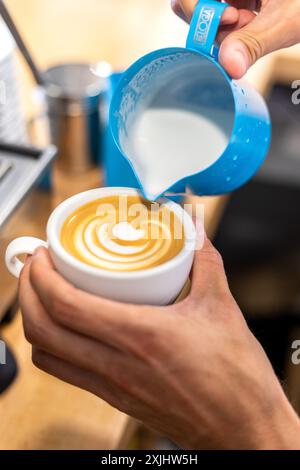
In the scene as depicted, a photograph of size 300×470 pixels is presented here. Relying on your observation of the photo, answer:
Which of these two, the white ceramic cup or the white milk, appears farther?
the white milk

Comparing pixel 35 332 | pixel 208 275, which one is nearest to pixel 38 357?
pixel 35 332

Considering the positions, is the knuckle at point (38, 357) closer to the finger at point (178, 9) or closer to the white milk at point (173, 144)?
the white milk at point (173, 144)

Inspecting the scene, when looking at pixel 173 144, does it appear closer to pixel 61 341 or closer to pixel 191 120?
pixel 191 120

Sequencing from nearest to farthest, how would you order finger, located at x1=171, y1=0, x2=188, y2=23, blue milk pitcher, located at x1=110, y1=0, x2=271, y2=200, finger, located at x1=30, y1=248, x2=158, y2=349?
1. finger, located at x1=30, y1=248, x2=158, y2=349
2. blue milk pitcher, located at x1=110, y1=0, x2=271, y2=200
3. finger, located at x1=171, y1=0, x2=188, y2=23

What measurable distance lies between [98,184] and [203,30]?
1.28ft

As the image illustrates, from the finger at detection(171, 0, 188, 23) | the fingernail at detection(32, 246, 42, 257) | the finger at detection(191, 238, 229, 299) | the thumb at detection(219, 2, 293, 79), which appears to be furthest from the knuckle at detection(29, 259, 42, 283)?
the finger at detection(171, 0, 188, 23)

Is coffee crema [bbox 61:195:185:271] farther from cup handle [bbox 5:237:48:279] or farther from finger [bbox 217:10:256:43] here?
finger [bbox 217:10:256:43]

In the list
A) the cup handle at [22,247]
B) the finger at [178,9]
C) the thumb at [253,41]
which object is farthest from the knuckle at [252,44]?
the cup handle at [22,247]

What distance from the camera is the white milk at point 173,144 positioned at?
1.76 ft

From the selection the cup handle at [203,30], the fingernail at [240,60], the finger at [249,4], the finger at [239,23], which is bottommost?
the finger at [249,4]

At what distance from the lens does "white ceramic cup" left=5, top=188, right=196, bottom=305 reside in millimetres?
393

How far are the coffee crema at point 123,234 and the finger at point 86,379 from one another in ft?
0.28

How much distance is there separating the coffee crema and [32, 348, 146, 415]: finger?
85mm

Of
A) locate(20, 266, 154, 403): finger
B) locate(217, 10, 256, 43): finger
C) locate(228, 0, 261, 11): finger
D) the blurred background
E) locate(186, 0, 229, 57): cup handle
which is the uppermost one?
locate(186, 0, 229, 57): cup handle
